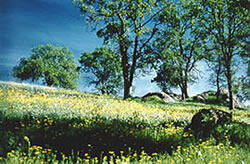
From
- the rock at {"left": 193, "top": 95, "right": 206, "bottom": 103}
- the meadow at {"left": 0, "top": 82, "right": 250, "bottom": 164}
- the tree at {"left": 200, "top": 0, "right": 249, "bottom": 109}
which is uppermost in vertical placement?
the tree at {"left": 200, "top": 0, "right": 249, "bottom": 109}

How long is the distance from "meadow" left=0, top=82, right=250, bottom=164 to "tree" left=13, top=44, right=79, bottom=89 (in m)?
33.9

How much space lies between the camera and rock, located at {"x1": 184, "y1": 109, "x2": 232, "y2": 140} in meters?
7.69

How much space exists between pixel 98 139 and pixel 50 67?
40133mm

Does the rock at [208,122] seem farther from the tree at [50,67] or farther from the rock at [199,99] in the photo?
the tree at [50,67]

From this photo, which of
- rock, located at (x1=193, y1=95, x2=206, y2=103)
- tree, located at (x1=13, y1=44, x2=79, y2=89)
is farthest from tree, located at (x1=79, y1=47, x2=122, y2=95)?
rock, located at (x1=193, y1=95, x2=206, y2=103)

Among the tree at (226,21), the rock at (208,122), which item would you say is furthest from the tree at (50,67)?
the rock at (208,122)

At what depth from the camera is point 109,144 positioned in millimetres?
6305

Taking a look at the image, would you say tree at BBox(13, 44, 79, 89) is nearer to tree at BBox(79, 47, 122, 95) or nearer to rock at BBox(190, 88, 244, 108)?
tree at BBox(79, 47, 122, 95)

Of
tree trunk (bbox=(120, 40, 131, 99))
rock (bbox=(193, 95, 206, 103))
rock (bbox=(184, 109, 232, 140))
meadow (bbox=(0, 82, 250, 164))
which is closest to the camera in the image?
meadow (bbox=(0, 82, 250, 164))

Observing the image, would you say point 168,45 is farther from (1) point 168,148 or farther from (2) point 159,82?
(1) point 168,148

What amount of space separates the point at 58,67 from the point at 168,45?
28926mm

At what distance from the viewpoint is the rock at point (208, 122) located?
7.69 metres

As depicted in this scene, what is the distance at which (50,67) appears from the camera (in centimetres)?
4403

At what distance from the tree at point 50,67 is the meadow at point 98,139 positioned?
3393 centimetres
